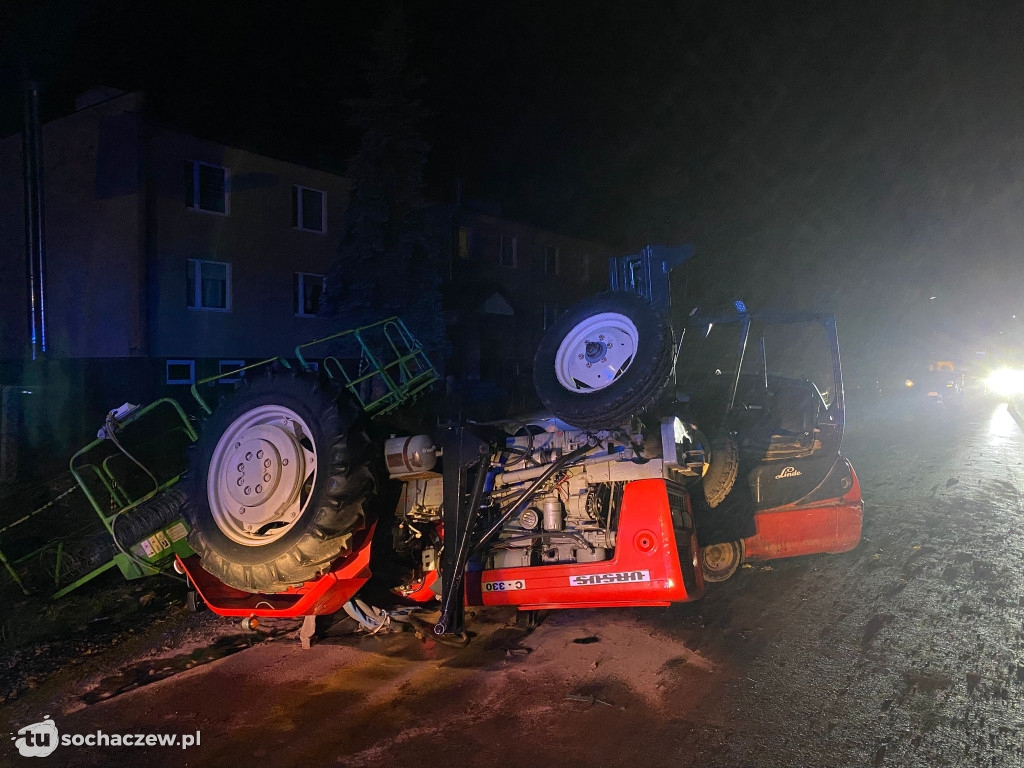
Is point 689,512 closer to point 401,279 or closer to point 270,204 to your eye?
point 401,279

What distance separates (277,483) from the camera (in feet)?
16.1

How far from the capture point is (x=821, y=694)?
4.41 m

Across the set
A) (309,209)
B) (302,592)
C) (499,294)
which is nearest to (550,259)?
(499,294)

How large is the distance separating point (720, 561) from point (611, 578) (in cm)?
239

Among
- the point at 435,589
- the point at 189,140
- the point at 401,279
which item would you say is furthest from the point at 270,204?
the point at 435,589

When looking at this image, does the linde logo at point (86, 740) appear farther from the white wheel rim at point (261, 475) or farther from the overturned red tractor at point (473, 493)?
the white wheel rim at point (261, 475)

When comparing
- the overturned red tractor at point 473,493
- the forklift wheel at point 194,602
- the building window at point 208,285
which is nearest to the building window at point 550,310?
the building window at point 208,285

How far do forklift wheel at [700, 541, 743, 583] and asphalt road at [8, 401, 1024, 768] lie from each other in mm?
178

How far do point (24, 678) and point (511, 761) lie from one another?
12.0 ft

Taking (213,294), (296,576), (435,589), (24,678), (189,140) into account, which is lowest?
(24,678)

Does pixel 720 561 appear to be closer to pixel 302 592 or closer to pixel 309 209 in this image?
pixel 302 592

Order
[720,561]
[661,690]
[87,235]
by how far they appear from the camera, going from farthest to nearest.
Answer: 1. [87,235]
2. [720,561]
3. [661,690]

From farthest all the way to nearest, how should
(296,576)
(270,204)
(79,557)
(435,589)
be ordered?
(270,204) → (79,557) → (435,589) → (296,576)

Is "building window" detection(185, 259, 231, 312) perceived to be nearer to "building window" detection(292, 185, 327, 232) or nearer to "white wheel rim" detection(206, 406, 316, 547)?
"building window" detection(292, 185, 327, 232)
